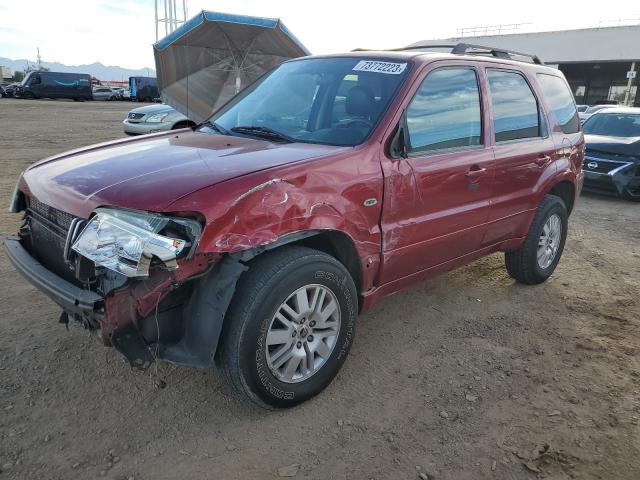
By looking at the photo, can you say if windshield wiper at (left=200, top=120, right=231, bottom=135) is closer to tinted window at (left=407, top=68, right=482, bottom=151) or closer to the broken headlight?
tinted window at (left=407, top=68, right=482, bottom=151)

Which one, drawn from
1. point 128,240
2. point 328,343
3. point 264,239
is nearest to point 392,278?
point 328,343

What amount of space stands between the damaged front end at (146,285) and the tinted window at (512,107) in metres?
2.47

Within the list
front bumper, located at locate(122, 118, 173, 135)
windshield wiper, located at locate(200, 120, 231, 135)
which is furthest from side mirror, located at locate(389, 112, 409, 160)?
front bumper, located at locate(122, 118, 173, 135)

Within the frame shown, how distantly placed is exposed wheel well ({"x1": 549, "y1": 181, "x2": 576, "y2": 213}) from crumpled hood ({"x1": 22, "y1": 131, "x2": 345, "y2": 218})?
2802mm

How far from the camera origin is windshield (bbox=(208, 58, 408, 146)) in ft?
10.4

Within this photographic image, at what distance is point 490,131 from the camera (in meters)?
3.76

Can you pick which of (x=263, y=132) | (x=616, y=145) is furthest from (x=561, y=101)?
(x=616, y=145)

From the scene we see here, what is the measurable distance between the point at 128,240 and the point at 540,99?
362 centimetres

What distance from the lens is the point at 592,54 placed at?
4084 cm

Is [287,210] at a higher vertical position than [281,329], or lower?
higher

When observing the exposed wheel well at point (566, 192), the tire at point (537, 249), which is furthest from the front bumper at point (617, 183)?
the tire at point (537, 249)

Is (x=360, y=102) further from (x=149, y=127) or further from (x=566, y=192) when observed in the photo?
(x=149, y=127)

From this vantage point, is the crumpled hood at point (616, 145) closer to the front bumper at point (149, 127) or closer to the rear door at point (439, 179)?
the rear door at point (439, 179)

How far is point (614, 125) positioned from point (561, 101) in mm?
6416
